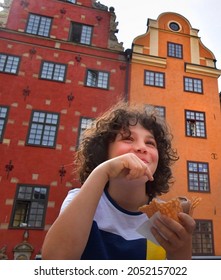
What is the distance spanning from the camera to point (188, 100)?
13805 mm

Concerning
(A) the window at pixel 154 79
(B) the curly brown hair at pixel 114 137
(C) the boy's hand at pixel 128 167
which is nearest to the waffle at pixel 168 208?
(C) the boy's hand at pixel 128 167

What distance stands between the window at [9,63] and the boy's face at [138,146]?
39.5ft

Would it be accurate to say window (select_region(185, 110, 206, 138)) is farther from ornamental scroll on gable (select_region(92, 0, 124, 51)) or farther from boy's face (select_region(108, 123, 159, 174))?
boy's face (select_region(108, 123, 159, 174))

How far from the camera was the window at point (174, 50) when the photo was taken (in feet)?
48.7

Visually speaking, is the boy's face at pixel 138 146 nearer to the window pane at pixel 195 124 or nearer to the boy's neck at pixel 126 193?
the boy's neck at pixel 126 193

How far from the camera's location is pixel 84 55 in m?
13.3

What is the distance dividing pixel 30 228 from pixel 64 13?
12640 millimetres

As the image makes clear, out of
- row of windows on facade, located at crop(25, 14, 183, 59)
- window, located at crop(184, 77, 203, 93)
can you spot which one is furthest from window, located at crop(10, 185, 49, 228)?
window, located at crop(184, 77, 203, 93)

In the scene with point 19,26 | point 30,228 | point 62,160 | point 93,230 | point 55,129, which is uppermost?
point 19,26

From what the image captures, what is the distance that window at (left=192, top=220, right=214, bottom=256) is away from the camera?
433 inches

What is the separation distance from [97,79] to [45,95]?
123 inches

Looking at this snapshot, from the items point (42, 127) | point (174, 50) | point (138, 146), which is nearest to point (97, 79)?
point (42, 127)
